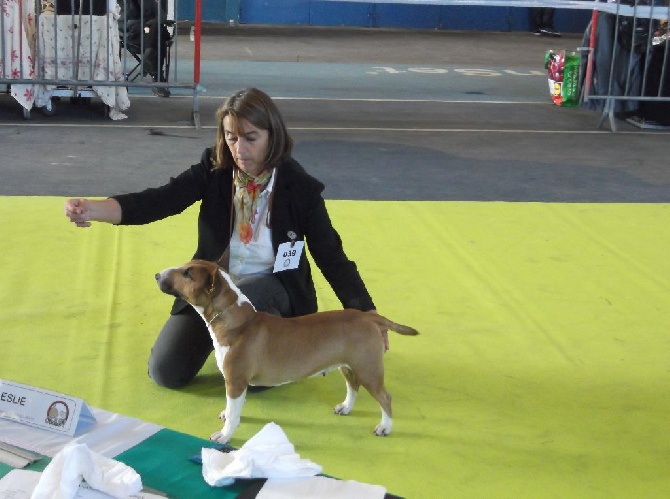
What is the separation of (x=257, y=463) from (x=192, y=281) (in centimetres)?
83

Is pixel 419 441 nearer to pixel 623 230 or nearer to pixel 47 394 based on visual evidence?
pixel 47 394

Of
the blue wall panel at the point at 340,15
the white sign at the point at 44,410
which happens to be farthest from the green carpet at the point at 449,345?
the blue wall panel at the point at 340,15

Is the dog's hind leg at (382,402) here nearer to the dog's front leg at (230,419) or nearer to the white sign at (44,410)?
the dog's front leg at (230,419)

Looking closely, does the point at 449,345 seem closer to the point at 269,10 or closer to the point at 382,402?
→ the point at 382,402

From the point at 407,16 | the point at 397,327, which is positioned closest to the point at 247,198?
the point at 397,327

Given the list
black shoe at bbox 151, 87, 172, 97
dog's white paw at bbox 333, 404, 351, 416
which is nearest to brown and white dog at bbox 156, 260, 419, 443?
dog's white paw at bbox 333, 404, 351, 416

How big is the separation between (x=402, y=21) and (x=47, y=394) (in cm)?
1958

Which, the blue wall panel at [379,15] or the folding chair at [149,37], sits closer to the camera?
the folding chair at [149,37]

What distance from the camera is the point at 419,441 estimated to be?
3.43 metres

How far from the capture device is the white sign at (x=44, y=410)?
9.19 ft

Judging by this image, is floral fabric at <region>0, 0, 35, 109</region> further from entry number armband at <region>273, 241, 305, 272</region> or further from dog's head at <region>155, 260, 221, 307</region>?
dog's head at <region>155, 260, 221, 307</region>

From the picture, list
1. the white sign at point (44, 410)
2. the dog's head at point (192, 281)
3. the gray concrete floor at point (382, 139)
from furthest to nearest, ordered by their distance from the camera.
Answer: the gray concrete floor at point (382, 139), the dog's head at point (192, 281), the white sign at point (44, 410)

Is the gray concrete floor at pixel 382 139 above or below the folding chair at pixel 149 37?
below

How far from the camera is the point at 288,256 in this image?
12.2ft
